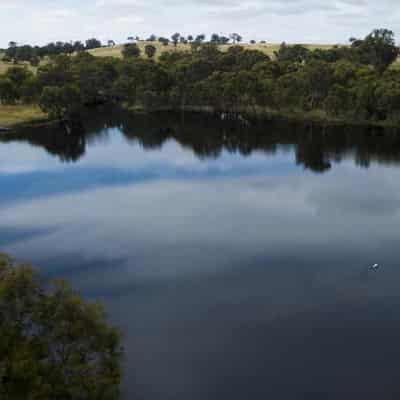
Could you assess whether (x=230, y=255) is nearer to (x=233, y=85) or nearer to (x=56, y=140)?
(x=56, y=140)

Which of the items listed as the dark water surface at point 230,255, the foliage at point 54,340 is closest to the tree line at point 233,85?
the dark water surface at point 230,255

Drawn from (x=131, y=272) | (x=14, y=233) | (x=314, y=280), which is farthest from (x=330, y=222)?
(x=14, y=233)

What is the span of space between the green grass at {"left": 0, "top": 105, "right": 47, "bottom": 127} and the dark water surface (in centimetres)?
3235

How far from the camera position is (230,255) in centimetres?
4972

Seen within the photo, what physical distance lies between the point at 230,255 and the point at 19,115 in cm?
10401

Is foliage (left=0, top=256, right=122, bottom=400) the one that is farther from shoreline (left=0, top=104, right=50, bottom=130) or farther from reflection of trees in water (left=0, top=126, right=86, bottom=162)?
shoreline (left=0, top=104, right=50, bottom=130)

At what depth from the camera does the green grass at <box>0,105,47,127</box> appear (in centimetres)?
12644

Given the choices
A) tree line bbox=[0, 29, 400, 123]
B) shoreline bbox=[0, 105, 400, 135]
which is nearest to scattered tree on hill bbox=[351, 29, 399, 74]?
tree line bbox=[0, 29, 400, 123]

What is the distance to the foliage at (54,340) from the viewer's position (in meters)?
21.2

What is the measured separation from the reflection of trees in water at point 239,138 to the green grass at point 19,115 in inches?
406

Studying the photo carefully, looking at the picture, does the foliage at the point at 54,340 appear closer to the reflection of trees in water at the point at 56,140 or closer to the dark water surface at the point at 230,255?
the dark water surface at the point at 230,255

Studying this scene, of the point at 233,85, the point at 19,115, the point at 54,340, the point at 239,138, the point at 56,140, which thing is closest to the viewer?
the point at 54,340

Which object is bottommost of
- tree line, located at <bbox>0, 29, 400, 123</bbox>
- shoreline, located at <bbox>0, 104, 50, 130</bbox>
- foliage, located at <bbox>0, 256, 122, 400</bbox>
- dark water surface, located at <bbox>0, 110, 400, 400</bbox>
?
dark water surface, located at <bbox>0, 110, 400, 400</bbox>

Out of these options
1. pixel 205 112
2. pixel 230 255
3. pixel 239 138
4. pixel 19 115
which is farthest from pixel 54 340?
pixel 205 112
